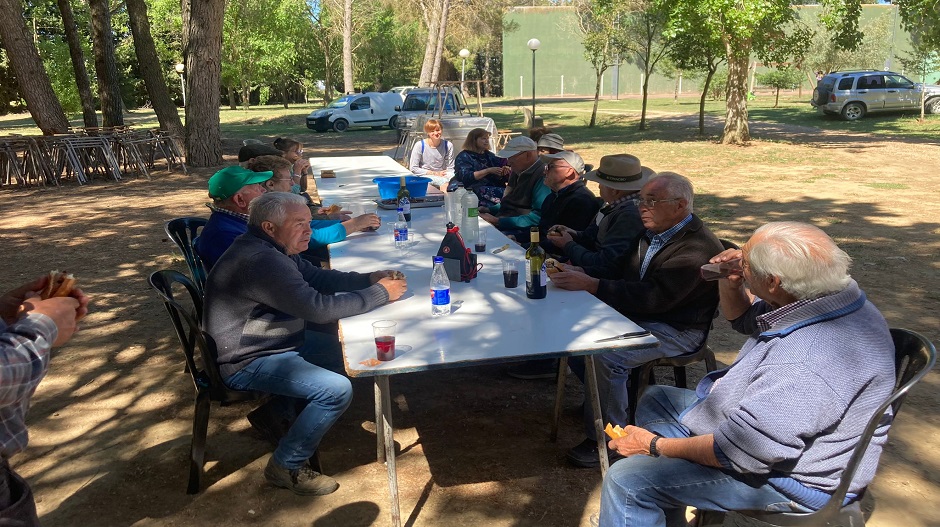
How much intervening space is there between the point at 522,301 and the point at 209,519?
1541mm

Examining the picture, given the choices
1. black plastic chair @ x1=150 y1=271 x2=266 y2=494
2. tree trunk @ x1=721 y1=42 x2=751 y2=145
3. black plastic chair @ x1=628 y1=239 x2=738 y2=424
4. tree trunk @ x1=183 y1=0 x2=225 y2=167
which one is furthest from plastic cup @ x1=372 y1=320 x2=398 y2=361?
tree trunk @ x1=721 y1=42 x2=751 y2=145

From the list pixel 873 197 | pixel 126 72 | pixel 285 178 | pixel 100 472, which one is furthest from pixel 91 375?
pixel 126 72

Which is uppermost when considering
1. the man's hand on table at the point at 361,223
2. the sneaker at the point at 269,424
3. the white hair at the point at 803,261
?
the white hair at the point at 803,261

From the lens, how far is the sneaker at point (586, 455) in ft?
10.4

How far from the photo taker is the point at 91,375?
14.3ft

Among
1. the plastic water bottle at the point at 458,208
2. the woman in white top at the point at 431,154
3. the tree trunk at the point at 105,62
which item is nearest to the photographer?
the plastic water bottle at the point at 458,208

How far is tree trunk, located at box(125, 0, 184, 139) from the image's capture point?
47.3 ft

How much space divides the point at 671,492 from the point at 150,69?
15.1 m

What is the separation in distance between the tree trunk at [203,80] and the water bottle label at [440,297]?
1196cm

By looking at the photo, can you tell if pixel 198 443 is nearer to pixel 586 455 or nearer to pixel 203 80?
pixel 586 455

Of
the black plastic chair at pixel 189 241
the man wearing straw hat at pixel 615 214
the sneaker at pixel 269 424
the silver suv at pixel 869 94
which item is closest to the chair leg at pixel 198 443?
the sneaker at pixel 269 424

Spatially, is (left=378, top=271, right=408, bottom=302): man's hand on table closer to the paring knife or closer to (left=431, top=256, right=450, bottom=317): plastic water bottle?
(left=431, top=256, right=450, bottom=317): plastic water bottle

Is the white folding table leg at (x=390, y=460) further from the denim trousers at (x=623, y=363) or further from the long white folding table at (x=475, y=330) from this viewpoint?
the denim trousers at (x=623, y=363)

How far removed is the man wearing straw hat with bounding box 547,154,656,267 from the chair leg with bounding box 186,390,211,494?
6.32 feet
